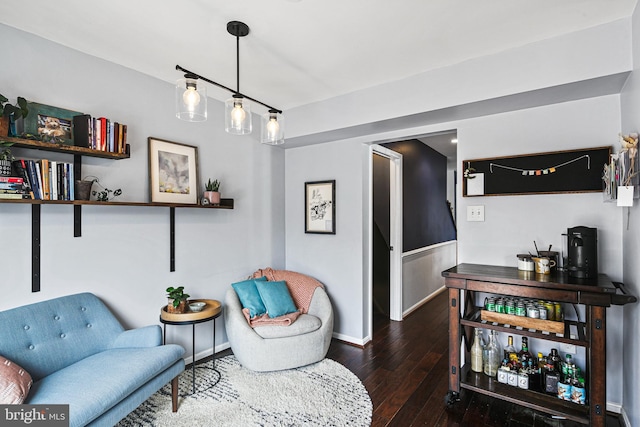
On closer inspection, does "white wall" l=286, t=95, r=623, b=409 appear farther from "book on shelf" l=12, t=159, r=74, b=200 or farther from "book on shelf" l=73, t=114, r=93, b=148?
"book on shelf" l=12, t=159, r=74, b=200

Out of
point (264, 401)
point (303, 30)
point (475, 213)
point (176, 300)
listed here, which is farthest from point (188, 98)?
point (475, 213)

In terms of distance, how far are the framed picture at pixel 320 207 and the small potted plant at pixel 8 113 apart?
96.1 inches

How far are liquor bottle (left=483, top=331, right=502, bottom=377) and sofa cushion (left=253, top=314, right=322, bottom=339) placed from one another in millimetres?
1337

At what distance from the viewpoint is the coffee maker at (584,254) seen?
6.53 ft

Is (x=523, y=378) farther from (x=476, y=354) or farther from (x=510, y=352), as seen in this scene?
(x=476, y=354)

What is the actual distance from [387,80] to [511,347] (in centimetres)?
230

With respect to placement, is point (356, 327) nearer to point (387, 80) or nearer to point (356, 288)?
point (356, 288)

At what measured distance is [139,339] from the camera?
7.11 ft

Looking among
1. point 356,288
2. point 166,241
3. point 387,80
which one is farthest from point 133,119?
point 356,288

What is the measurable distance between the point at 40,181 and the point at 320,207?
7.82 feet

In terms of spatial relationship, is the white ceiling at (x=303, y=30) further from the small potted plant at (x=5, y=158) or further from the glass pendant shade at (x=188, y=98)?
the small potted plant at (x=5, y=158)

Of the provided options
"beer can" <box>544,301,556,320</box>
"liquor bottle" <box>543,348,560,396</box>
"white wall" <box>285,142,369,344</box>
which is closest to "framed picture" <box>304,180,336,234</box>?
"white wall" <box>285,142,369,344</box>

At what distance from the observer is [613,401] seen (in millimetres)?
2166

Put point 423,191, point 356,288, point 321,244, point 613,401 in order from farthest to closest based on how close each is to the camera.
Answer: point 423,191 < point 321,244 < point 356,288 < point 613,401
